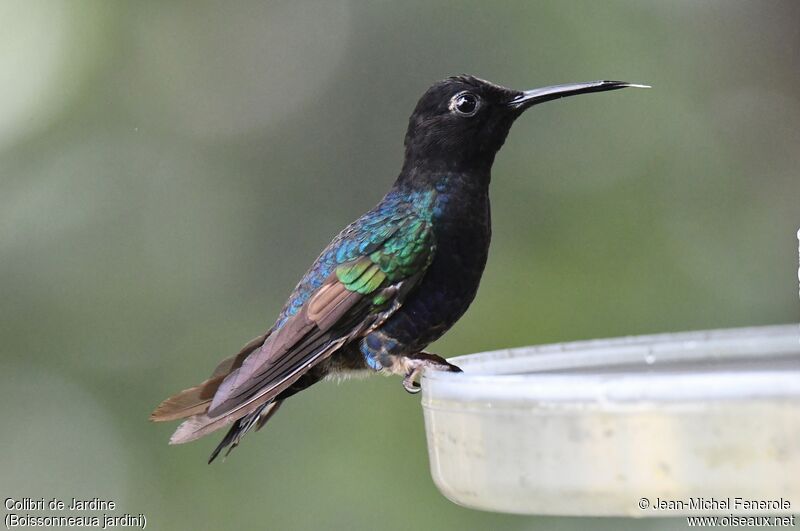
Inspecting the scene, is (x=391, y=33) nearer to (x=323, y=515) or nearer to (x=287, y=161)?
(x=287, y=161)

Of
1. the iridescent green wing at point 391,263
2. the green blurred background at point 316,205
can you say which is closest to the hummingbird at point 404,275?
the iridescent green wing at point 391,263

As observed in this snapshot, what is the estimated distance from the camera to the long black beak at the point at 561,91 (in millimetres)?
2742

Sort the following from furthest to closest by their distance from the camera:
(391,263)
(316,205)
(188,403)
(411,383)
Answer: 1. (316,205)
2. (411,383)
3. (391,263)
4. (188,403)

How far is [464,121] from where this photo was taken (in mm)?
3168

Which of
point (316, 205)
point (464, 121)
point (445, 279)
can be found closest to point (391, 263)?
point (445, 279)

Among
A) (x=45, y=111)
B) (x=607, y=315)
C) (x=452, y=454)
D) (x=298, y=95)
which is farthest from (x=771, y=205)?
(x=452, y=454)

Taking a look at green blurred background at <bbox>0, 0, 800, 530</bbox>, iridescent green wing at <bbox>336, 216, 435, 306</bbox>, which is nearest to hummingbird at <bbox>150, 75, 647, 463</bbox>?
iridescent green wing at <bbox>336, 216, 435, 306</bbox>

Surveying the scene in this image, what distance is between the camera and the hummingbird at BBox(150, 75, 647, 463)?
2.83 m

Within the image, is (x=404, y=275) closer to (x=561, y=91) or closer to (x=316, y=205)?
(x=561, y=91)

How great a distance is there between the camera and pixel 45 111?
231 inches

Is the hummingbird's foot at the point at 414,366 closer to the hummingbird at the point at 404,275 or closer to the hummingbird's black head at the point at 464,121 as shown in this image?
the hummingbird at the point at 404,275

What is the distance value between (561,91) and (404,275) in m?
0.67

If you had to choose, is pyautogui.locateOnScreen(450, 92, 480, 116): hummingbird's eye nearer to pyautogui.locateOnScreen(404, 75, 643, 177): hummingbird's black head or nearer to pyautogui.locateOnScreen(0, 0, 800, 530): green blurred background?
pyautogui.locateOnScreen(404, 75, 643, 177): hummingbird's black head

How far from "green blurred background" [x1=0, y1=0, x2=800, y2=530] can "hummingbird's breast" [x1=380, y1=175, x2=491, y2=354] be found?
239cm
